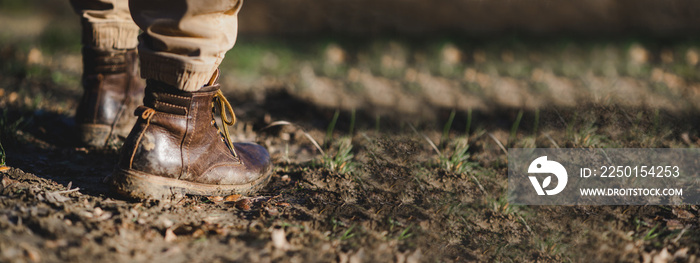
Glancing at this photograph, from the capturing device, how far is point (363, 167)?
2.57m

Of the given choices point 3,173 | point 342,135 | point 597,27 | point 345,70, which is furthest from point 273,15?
point 3,173

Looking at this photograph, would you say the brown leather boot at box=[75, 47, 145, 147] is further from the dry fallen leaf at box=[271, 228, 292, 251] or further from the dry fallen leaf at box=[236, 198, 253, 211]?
the dry fallen leaf at box=[271, 228, 292, 251]

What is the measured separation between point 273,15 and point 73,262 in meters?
5.62

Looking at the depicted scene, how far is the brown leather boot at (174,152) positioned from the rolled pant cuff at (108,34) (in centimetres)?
78

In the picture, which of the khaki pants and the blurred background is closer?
the khaki pants

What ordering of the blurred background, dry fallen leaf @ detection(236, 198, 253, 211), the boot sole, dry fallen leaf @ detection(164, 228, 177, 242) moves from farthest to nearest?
the blurred background
dry fallen leaf @ detection(236, 198, 253, 211)
the boot sole
dry fallen leaf @ detection(164, 228, 177, 242)

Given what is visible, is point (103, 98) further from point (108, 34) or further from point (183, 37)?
point (183, 37)

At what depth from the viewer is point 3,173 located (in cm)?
217

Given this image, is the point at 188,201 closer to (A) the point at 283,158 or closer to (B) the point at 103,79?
(A) the point at 283,158

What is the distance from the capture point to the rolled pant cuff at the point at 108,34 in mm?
2629

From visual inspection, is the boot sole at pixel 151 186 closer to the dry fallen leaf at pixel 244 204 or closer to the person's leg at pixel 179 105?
the person's leg at pixel 179 105

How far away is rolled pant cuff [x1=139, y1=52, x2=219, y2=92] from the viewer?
196 cm

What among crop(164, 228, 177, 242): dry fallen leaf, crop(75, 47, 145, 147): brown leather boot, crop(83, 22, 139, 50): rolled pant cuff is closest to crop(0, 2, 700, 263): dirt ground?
crop(164, 228, 177, 242): dry fallen leaf

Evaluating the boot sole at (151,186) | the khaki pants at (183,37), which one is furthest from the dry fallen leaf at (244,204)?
the khaki pants at (183,37)
